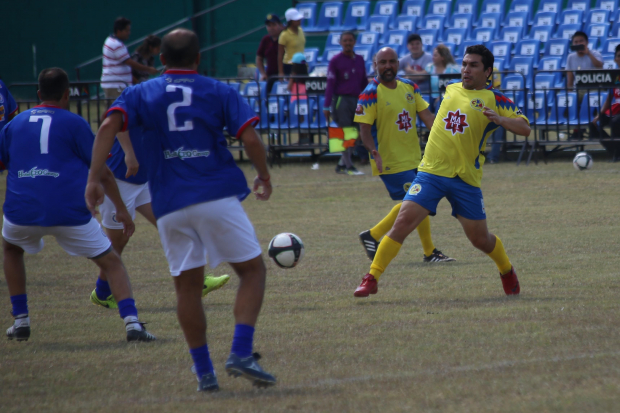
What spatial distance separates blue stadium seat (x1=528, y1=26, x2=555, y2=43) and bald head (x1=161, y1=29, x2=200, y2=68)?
15293 mm

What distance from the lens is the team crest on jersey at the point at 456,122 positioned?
6.10 metres

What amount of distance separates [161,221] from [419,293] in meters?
2.87

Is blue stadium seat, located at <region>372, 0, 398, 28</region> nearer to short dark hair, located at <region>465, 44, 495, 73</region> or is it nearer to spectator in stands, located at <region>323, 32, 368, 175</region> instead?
spectator in stands, located at <region>323, 32, 368, 175</region>

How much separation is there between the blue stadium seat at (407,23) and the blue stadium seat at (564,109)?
232 inches

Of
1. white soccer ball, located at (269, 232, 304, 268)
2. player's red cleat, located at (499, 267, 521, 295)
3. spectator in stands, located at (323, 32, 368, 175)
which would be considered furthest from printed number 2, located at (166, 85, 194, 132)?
spectator in stands, located at (323, 32, 368, 175)

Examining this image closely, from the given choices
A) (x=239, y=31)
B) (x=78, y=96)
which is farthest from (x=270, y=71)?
(x=239, y=31)

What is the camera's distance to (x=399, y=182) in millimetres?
7844

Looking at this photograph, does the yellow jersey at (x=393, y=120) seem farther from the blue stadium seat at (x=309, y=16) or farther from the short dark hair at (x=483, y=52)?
the blue stadium seat at (x=309, y=16)

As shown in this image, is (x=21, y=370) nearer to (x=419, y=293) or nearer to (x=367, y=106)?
(x=419, y=293)

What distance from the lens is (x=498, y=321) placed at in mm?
5332

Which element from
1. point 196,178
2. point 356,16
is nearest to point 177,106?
point 196,178

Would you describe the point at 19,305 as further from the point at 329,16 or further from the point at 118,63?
the point at 329,16

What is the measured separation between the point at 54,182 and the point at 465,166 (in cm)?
294

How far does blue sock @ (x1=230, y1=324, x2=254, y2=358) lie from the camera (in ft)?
13.1
